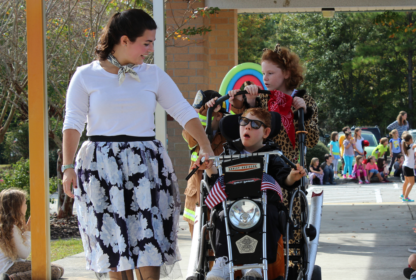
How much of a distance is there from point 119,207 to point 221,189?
70 cm

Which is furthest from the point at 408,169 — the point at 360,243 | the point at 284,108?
the point at 284,108

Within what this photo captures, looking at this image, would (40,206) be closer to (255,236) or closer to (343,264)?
(255,236)

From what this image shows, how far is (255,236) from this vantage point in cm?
321

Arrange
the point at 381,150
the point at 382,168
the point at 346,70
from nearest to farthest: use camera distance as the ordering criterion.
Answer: the point at 382,168
the point at 381,150
the point at 346,70

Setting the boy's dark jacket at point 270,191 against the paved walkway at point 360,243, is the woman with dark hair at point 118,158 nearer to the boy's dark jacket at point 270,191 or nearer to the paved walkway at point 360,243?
the boy's dark jacket at point 270,191

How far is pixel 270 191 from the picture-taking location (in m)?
3.50

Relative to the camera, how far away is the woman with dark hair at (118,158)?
310 centimetres

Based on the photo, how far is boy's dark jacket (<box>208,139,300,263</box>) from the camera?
3.33m

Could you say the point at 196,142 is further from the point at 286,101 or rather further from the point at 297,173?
the point at 297,173

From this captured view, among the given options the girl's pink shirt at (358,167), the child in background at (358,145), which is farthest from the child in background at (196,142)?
the child in background at (358,145)

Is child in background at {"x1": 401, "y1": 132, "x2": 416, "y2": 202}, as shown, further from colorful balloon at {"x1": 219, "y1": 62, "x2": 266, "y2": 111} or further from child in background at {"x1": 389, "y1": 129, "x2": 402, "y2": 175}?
child in background at {"x1": 389, "y1": 129, "x2": 402, "y2": 175}

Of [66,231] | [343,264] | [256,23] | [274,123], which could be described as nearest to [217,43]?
[66,231]

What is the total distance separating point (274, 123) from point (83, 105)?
147 cm

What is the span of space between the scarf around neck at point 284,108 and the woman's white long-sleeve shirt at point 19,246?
8.63 ft
